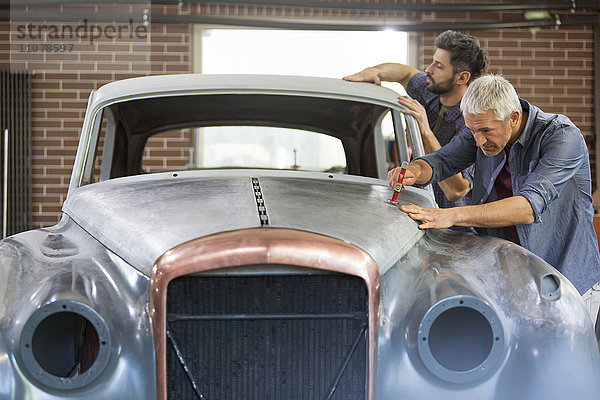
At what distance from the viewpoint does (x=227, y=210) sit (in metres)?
2.16

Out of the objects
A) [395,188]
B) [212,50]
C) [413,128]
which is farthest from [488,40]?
[395,188]

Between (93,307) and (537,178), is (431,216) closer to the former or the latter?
(537,178)

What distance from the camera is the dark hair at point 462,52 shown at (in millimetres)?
4090

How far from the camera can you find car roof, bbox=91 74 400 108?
3.20 m

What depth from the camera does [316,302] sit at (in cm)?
199

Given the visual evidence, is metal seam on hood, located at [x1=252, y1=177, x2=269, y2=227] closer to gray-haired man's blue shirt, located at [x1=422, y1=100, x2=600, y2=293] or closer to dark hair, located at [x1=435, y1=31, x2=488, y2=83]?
gray-haired man's blue shirt, located at [x1=422, y1=100, x2=600, y2=293]

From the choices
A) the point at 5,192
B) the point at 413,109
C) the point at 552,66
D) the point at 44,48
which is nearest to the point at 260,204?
the point at 413,109

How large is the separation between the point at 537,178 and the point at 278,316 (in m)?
1.23

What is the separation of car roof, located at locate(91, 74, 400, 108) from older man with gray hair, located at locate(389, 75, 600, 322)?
587 mm

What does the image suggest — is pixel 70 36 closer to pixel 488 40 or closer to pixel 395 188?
pixel 488 40

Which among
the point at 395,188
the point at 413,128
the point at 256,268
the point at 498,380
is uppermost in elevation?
the point at 413,128

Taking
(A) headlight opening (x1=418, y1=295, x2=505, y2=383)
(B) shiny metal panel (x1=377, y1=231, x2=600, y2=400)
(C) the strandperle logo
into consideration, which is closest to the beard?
(B) shiny metal panel (x1=377, y1=231, x2=600, y2=400)

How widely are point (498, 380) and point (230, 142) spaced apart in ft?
22.0

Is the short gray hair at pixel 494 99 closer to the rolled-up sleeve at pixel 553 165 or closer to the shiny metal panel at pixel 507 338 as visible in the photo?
the rolled-up sleeve at pixel 553 165
